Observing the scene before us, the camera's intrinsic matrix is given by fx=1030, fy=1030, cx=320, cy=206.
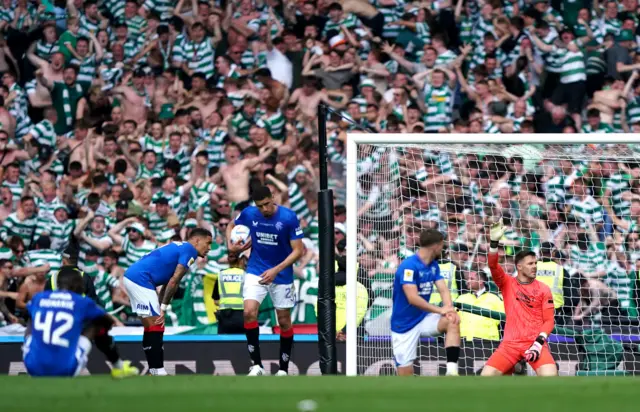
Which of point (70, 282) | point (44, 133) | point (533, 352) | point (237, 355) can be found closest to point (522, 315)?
point (533, 352)

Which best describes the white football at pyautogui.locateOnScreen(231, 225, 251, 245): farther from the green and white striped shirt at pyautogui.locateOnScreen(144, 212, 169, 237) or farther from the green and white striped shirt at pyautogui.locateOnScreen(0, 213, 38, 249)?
the green and white striped shirt at pyautogui.locateOnScreen(0, 213, 38, 249)

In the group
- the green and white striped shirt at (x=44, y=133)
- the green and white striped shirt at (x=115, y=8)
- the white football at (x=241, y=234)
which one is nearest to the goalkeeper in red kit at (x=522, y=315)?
the white football at (x=241, y=234)

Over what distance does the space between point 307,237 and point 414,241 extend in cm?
246

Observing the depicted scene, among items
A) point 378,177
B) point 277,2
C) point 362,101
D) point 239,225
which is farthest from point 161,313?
point 277,2

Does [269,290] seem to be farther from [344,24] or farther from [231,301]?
[344,24]

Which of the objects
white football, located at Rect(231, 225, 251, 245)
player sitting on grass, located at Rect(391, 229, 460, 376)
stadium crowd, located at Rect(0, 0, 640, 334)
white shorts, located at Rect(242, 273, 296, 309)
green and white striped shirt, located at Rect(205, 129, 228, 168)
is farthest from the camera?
green and white striped shirt, located at Rect(205, 129, 228, 168)

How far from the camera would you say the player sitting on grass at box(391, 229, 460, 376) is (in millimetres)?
9750

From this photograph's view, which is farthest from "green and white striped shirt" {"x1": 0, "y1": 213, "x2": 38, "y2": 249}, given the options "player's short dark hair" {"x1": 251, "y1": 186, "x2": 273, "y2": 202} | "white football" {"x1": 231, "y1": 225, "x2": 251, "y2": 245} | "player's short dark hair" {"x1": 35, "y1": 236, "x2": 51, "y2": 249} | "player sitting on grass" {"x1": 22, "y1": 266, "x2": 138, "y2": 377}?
"player sitting on grass" {"x1": 22, "y1": 266, "x2": 138, "y2": 377}

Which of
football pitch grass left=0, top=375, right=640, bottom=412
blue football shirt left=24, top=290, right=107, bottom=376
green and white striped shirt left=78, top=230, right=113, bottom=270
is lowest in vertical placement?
football pitch grass left=0, top=375, right=640, bottom=412

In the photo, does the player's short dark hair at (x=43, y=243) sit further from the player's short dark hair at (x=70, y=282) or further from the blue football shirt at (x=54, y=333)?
the blue football shirt at (x=54, y=333)

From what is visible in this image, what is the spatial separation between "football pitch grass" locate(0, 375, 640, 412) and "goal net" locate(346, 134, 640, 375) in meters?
4.05

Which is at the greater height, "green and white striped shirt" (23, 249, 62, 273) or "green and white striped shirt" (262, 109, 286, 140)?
"green and white striped shirt" (262, 109, 286, 140)

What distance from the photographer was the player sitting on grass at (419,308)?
975 centimetres

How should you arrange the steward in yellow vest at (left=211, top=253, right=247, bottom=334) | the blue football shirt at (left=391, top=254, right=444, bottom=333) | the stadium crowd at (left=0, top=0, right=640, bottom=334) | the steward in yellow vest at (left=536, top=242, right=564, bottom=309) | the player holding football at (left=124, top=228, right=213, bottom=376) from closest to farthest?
the blue football shirt at (left=391, top=254, right=444, bottom=333)
the player holding football at (left=124, top=228, right=213, bottom=376)
the steward in yellow vest at (left=536, top=242, right=564, bottom=309)
the steward in yellow vest at (left=211, top=253, right=247, bottom=334)
the stadium crowd at (left=0, top=0, right=640, bottom=334)
